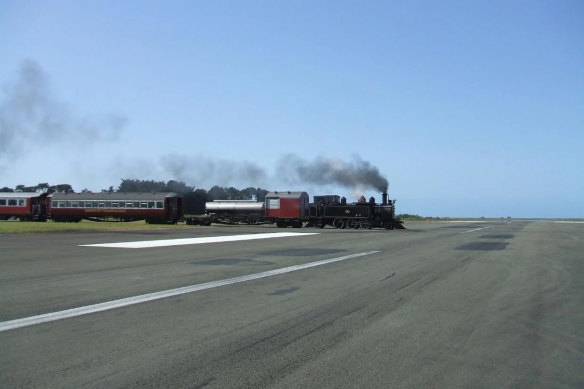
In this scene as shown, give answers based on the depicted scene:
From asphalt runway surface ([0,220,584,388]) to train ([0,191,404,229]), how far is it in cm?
3860

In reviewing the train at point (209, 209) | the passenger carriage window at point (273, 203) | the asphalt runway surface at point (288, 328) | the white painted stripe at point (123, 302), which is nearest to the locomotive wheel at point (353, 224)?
the train at point (209, 209)

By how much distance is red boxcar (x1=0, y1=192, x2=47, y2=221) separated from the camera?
62.4 metres

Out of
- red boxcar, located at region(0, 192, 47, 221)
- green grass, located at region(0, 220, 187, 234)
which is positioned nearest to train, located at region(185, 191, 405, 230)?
green grass, located at region(0, 220, 187, 234)

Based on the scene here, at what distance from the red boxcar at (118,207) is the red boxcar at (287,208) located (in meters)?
11.6

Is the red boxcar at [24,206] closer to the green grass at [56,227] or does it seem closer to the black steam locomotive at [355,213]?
the green grass at [56,227]

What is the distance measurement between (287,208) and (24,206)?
3252 centimetres

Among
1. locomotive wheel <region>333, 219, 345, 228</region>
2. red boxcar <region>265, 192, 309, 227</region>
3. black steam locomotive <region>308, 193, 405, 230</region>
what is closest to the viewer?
black steam locomotive <region>308, 193, 405, 230</region>

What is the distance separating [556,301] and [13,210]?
65820 millimetres

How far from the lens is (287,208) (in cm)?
5566

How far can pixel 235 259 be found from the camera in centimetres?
1731

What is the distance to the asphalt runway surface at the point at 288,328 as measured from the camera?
5.10m

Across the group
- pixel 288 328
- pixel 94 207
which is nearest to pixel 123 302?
pixel 288 328

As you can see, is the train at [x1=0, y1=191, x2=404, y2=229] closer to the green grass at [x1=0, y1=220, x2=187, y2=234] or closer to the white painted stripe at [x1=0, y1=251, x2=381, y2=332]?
the green grass at [x1=0, y1=220, x2=187, y2=234]

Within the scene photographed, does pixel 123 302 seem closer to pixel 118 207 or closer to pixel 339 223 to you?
pixel 339 223
